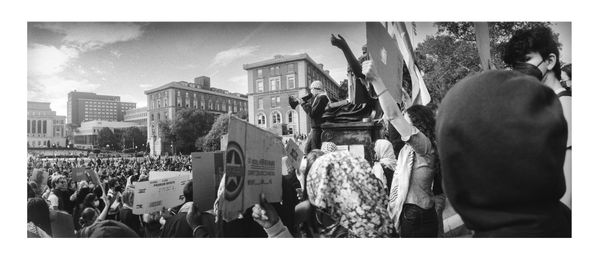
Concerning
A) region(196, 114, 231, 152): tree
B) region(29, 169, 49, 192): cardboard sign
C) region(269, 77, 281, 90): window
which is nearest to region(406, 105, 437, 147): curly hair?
region(269, 77, 281, 90): window

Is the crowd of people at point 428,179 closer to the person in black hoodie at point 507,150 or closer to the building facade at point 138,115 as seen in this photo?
the person in black hoodie at point 507,150

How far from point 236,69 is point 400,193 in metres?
3.99

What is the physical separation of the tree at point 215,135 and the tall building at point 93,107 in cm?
156

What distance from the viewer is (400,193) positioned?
140 inches

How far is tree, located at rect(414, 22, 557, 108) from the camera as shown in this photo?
20.2 feet

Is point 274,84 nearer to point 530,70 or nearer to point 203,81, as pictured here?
point 203,81

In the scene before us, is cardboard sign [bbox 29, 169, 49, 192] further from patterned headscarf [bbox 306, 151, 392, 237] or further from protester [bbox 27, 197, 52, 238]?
patterned headscarf [bbox 306, 151, 392, 237]

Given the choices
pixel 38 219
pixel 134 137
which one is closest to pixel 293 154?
pixel 38 219

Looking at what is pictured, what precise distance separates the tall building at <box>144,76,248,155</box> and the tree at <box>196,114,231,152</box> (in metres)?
0.18

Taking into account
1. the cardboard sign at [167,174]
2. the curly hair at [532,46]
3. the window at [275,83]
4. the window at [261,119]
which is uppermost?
the window at [275,83]

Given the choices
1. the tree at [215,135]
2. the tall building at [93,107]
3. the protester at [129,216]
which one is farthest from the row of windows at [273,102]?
the protester at [129,216]

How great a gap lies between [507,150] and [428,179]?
7.91 feet

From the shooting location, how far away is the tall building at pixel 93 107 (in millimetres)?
6383

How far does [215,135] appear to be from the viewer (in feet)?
26.0
